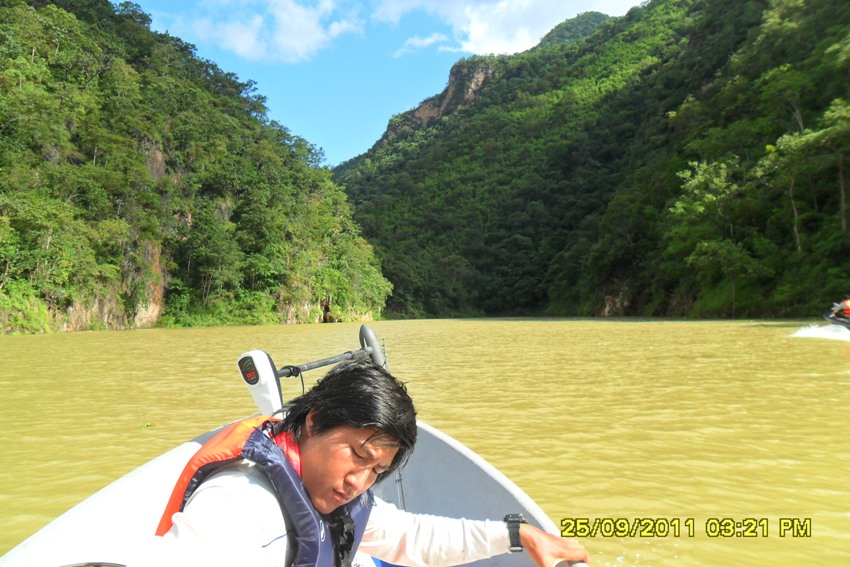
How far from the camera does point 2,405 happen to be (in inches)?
229

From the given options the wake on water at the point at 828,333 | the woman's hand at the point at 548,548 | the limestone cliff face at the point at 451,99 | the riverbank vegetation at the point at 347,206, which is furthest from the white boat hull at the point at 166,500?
the limestone cliff face at the point at 451,99

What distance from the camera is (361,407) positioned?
4.29 feet

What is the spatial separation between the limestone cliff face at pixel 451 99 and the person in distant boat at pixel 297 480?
10932 centimetres

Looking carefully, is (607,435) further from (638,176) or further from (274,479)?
(638,176)

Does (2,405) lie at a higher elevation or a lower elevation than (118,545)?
lower

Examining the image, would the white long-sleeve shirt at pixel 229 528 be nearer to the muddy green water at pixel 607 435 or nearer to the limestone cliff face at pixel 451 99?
the muddy green water at pixel 607 435

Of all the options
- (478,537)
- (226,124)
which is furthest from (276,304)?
(478,537)

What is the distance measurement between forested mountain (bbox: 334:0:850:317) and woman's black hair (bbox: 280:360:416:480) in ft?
72.9

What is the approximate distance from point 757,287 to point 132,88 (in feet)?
109

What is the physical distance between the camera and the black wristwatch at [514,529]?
1679 mm

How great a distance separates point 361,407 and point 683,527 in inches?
82.4

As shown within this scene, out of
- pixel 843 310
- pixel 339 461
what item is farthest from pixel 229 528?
pixel 843 310

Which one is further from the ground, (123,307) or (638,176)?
(638,176)

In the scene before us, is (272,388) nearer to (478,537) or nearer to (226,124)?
(478,537)
